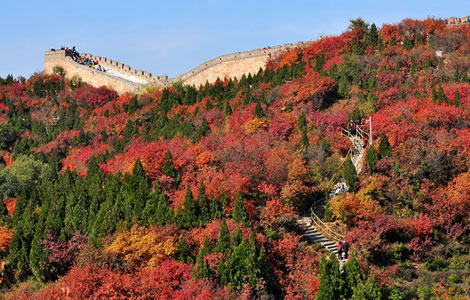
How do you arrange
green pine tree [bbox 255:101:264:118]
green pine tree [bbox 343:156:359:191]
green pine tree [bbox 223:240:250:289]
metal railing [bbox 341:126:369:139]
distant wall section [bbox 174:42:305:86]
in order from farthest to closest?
distant wall section [bbox 174:42:305:86], green pine tree [bbox 255:101:264:118], metal railing [bbox 341:126:369:139], green pine tree [bbox 343:156:359:191], green pine tree [bbox 223:240:250:289]

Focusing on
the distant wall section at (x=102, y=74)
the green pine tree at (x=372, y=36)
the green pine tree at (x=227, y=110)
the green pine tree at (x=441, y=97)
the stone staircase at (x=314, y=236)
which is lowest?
the stone staircase at (x=314, y=236)

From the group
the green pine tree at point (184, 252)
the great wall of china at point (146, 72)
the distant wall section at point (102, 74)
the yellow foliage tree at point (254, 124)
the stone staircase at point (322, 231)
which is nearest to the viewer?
the green pine tree at point (184, 252)

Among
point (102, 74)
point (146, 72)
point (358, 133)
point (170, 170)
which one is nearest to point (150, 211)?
point (170, 170)

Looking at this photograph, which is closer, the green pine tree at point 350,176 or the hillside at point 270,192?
the hillside at point 270,192

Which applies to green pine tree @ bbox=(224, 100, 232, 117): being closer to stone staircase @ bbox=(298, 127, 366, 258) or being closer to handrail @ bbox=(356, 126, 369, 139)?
handrail @ bbox=(356, 126, 369, 139)

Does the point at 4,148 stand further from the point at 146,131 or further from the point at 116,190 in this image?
the point at 116,190

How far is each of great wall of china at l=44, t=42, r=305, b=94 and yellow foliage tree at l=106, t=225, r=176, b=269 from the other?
27.3 m

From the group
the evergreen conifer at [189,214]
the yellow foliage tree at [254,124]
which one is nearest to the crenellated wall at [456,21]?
the yellow foliage tree at [254,124]

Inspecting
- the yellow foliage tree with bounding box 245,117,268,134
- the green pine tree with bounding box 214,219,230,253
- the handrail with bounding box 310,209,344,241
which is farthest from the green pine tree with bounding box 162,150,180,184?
the handrail with bounding box 310,209,344,241

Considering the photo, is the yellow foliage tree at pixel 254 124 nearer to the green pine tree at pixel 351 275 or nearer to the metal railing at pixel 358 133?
the metal railing at pixel 358 133

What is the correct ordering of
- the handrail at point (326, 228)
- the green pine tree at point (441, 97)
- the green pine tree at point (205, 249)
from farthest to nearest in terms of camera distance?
the green pine tree at point (441, 97) < the handrail at point (326, 228) < the green pine tree at point (205, 249)

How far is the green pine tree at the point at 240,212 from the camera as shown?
90.6 feet

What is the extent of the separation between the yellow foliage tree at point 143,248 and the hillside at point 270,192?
0.23 feet

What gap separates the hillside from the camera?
2484 centimetres
